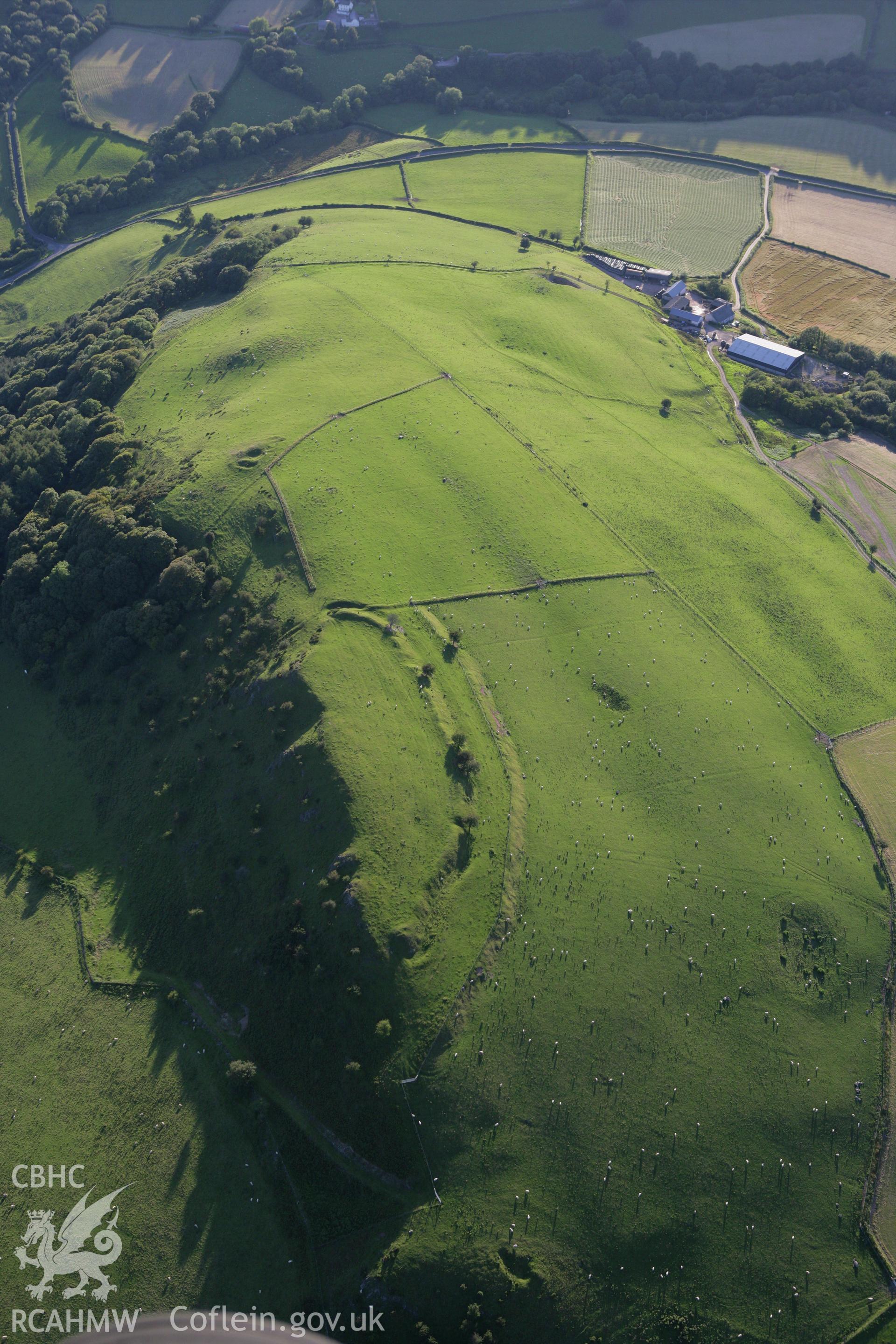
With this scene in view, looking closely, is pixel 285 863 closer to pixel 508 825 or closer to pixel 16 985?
pixel 508 825

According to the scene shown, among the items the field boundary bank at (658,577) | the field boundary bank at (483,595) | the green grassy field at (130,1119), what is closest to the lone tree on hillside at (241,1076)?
the green grassy field at (130,1119)

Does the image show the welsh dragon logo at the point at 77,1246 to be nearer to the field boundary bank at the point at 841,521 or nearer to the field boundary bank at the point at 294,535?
the field boundary bank at the point at 294,535

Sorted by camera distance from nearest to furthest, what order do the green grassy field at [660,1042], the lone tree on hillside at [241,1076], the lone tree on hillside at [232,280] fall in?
the green grassy field at [660,1042] → the lone tree on hillside at [241,1076] → the lone tree on hillside at [232,280]

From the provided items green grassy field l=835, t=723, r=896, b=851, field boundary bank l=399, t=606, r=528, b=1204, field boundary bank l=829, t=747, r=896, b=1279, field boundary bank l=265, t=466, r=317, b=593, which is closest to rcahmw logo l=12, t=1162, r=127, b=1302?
field boundary bank l=399, t=606, r=528, b=1204

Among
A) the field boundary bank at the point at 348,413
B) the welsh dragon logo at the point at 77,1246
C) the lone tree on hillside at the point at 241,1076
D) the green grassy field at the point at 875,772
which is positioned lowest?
the welsh dragon logo at the point at 77,1246

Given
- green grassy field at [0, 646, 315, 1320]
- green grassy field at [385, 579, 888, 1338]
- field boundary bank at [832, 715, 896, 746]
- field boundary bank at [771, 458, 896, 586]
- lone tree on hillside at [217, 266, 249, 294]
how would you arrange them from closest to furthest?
1. green grassy field at [385, 579, 888, 1338]
2. green grassy field at [0, 646, 315, 1320]
3. field boundary bank at [832, 715, 896, 746]
4. field boundary bank at [771, 458, 896, 586]
5. lone tree on hillside at [217, 266, 249, 294]

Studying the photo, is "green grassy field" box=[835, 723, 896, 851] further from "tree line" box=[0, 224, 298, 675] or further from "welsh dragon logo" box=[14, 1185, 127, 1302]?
"welsh dragon logo" box=[14, 1185, 127, 1302]

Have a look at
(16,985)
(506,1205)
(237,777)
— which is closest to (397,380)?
(237,777)
